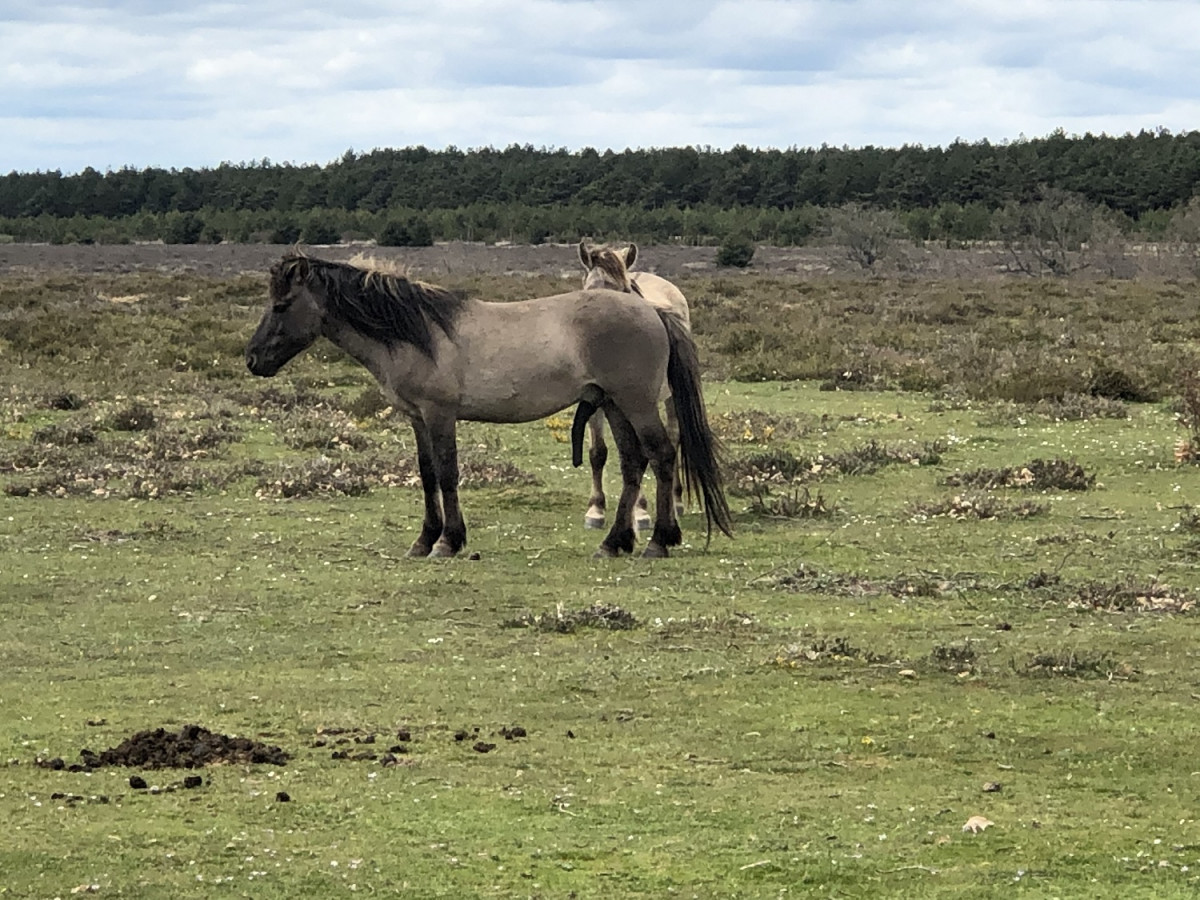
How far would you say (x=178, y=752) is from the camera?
714cm

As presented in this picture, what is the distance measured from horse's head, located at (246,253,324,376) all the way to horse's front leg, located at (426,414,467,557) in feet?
3.76

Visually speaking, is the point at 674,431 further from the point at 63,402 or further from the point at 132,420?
the point at 63,402

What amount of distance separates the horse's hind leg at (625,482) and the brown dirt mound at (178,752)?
5.29 meters

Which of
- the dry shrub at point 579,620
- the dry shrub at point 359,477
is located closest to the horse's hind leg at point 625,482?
the dry shrub at point 579,620

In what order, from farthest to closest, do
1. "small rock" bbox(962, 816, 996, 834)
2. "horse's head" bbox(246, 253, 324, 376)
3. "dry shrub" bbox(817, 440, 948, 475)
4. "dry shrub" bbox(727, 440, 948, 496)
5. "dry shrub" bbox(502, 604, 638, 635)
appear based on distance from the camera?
"dry shrub" bbox(817, 440, 948, 475), "dry shrub" bbox(727, 440, 948, 496), "horse's head" bbox(246, 253, 324, 376), "dry shrub" bbox(502, 604, 638, 635), "small rock" bbox(962, 816, 996, 834)

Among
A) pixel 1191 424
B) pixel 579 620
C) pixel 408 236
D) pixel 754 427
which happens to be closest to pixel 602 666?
pixel 579 620

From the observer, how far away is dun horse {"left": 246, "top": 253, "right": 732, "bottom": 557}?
1223 cm

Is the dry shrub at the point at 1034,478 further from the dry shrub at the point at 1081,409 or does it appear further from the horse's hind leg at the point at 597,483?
the dry shrub at the point at 1081,409

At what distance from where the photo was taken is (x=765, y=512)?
1417 centimetres

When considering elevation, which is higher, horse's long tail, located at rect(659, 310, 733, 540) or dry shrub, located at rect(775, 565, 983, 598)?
horse's long tail, located at rect(659, 310, 733, 540)

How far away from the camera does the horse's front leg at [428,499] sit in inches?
486

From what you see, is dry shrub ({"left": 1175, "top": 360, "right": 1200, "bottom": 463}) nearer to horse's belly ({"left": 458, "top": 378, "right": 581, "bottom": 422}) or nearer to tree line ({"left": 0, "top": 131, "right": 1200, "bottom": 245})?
horse's belly ({"left": 458, "top": 378, "right": 581, "bottom": 422})

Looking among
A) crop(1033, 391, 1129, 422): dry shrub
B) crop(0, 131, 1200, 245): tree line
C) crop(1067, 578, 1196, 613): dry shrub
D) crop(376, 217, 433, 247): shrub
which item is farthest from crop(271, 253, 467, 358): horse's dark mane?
crop(376, 217, 433, 247): shrub

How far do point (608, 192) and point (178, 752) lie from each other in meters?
112
